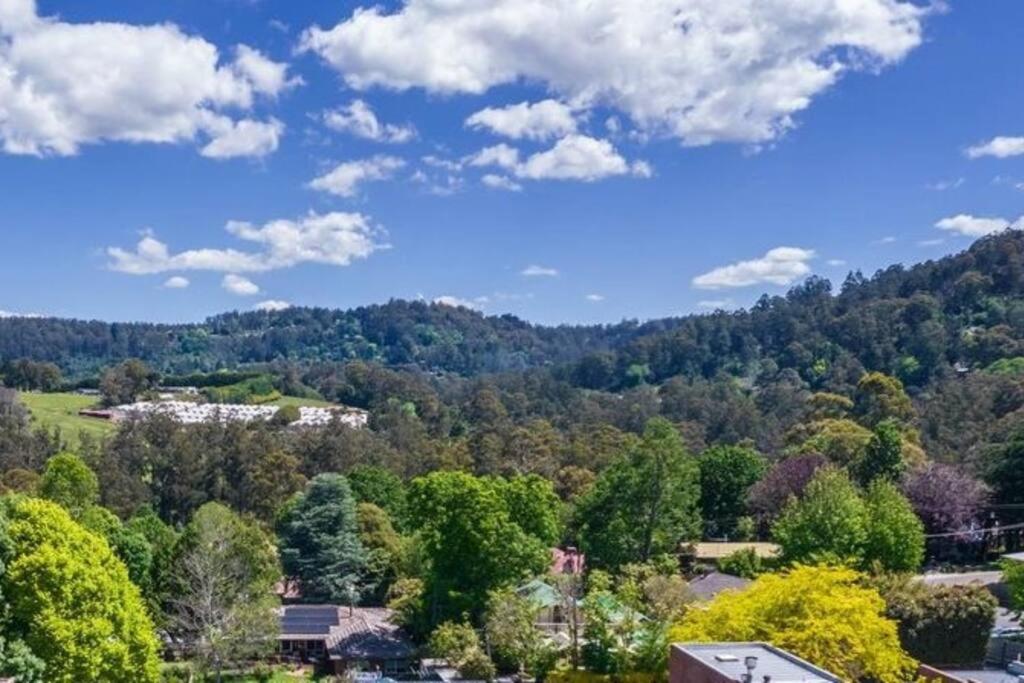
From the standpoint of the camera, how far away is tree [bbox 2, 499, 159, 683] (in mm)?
25359

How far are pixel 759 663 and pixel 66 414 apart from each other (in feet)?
319

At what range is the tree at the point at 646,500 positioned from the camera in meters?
42.1

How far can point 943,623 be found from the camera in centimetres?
3052

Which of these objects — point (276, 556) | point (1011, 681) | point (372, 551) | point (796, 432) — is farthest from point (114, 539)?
point (796, 432)

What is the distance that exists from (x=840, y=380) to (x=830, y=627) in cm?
8718

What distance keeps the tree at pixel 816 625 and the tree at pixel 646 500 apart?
1652 cm

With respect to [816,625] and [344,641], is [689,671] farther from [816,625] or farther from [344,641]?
[344,641]

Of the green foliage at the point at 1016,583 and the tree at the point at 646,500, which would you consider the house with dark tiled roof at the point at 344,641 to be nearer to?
the tree at the point at 646,500

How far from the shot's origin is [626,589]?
3058 cm

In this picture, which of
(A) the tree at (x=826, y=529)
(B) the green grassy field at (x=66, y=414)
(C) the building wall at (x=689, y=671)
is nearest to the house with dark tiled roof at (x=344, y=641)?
(A) the tree at (x=826, y=529)

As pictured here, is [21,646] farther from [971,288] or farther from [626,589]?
[971,288]

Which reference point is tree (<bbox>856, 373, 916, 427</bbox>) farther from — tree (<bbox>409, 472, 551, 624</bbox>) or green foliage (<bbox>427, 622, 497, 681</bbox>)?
green foliage (<bbox>427, 622, 497, 681</bbox>)

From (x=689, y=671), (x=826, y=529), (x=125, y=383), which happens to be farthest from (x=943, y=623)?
(x=125, y=383)

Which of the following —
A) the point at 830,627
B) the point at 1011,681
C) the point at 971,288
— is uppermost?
the point at 971,288
